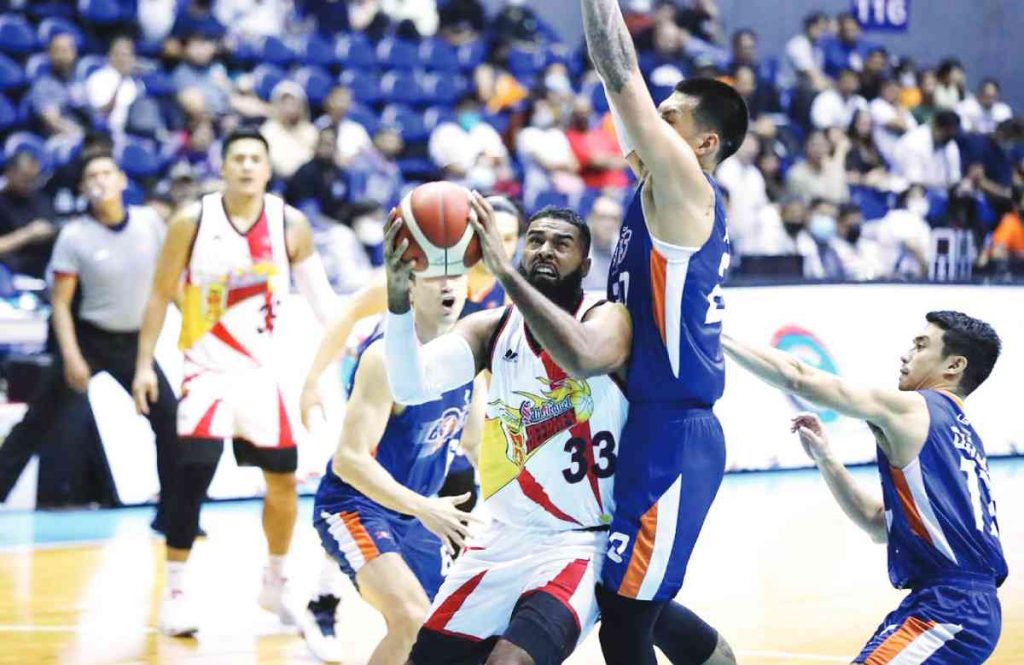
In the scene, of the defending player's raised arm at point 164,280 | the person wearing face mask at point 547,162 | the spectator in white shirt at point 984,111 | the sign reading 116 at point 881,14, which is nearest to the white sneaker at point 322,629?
the defending player's raised arm at point 164,280

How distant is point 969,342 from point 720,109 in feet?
3.94

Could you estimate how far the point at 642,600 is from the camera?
4.39m

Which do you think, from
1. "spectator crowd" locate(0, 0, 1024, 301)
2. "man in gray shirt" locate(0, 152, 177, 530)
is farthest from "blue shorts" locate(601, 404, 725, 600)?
"spectator crowd" locate(0, 0, 1024, 301)

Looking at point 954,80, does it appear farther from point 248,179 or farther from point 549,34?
point 248,179

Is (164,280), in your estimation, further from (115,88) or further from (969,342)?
(115,88)

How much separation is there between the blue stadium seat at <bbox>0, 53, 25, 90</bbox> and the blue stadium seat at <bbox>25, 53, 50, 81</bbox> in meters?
0.08

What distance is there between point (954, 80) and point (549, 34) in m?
4.91

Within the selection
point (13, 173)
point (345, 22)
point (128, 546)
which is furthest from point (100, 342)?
point (345, 22)

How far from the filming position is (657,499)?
14.3 feet

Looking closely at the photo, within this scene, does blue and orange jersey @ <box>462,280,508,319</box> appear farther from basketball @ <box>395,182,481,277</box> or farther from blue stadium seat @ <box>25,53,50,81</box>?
blue stadium seat @ <box>25,53,50,81</box>

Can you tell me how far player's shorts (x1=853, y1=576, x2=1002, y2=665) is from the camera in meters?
4.82

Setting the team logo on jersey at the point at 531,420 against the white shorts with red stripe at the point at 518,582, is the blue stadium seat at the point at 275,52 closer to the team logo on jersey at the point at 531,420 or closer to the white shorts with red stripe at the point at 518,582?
the team logo on jersey at the point at 531,420

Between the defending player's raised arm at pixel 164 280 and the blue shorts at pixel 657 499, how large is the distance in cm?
343

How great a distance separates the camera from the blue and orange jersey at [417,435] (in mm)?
5738
